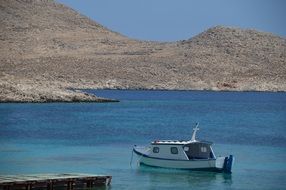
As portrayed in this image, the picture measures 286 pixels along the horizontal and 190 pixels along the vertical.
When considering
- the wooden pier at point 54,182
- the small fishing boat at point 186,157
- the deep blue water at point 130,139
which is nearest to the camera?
the wooden pier at point 54,182

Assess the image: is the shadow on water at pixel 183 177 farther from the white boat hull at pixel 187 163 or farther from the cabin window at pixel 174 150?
the cabin window at pixel 174 150

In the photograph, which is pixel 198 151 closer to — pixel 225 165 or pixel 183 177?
pixel 225 165

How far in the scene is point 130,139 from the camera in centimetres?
5725

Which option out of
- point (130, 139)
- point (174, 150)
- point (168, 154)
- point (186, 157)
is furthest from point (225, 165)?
point (130, 139)

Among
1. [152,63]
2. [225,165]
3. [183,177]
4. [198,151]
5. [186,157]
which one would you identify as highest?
[152,63]

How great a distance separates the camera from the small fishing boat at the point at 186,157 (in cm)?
4050

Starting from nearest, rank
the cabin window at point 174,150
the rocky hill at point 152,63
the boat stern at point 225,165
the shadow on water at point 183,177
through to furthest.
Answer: the shadow on water at point 183,177 < the boat stern at point 225,165 < the cabin window at point 174,150 < the rocky hill at point 152,63

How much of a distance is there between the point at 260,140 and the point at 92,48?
459 ft

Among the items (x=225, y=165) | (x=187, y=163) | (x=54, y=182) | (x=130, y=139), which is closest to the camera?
(x=54, y=182)

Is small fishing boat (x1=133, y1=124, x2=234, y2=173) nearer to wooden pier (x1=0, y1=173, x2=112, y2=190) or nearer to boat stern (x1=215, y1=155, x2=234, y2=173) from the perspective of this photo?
boat stern (x1=215, y1=155, x2=234, y2=173)

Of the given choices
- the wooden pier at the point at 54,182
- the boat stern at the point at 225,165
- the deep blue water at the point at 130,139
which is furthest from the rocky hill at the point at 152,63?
the wooden pier at the point at 54,182

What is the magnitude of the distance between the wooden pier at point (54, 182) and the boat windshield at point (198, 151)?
6.06m

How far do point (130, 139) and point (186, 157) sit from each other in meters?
16.3

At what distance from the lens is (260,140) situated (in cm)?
5878
